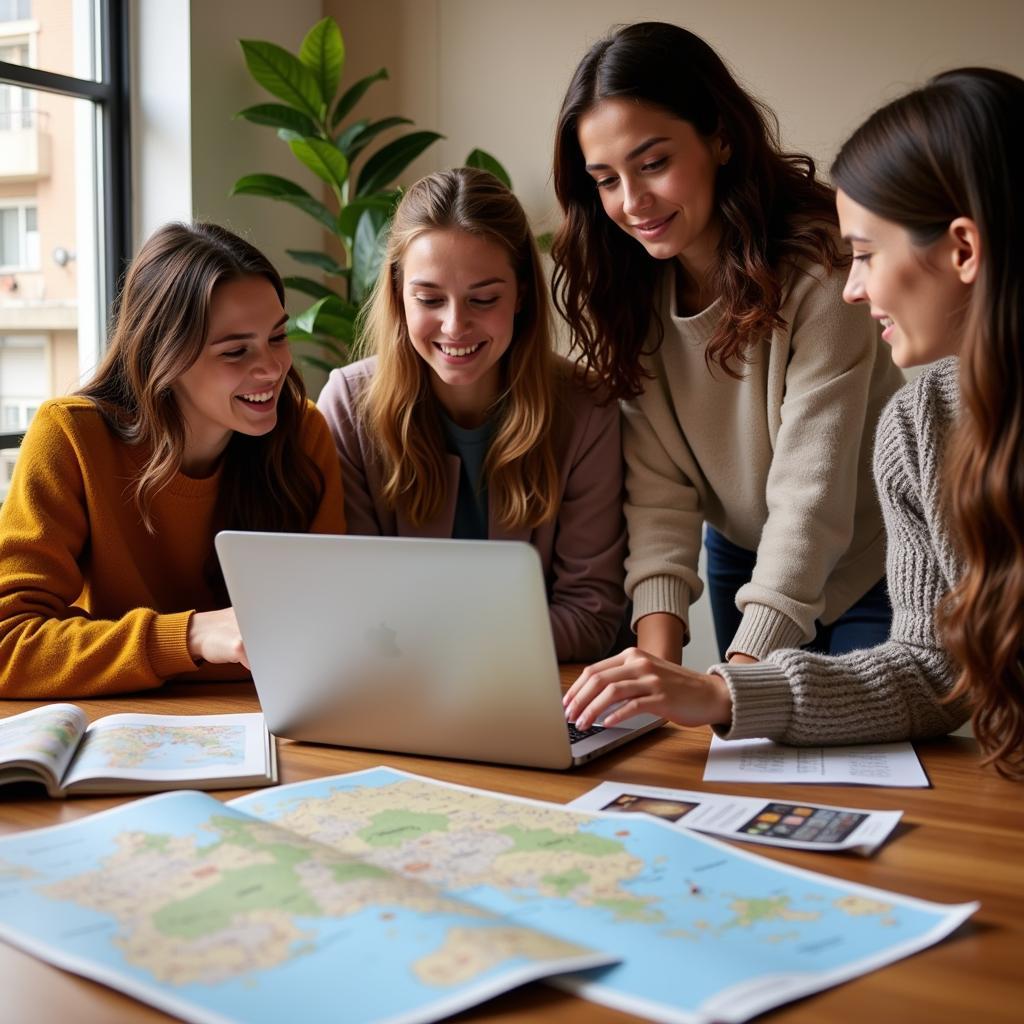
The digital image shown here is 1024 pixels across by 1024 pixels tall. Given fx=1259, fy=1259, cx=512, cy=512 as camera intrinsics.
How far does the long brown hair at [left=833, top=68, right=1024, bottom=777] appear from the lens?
1120mm

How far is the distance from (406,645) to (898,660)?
0.54 metres

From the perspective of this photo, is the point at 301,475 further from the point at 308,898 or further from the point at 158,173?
the point at 158,173

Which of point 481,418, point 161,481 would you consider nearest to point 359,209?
point 481,418

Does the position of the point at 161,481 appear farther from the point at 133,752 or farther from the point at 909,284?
the point at 909,284

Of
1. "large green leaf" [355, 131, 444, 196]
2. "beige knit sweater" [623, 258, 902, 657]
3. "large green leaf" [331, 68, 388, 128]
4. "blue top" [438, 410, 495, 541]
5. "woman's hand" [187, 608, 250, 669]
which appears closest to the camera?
"woman's hand" [187, 608, 250, 669]

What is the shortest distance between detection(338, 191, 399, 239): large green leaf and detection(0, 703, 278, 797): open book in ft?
6.62

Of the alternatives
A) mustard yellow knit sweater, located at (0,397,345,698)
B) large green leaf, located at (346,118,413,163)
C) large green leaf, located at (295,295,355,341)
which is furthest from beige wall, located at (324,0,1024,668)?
mustard yellow knit sweater, located at (0,397,345,698)

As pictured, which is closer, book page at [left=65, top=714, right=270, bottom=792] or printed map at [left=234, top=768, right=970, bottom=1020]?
printed map at [left=234, top=768, right=970, bottom=1020]

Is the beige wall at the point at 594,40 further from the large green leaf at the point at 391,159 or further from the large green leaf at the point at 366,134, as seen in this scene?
the large green leaf at the point at 366,134

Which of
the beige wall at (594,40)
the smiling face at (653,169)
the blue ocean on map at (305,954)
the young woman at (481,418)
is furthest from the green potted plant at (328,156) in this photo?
the blue ocean on map at (305,954)

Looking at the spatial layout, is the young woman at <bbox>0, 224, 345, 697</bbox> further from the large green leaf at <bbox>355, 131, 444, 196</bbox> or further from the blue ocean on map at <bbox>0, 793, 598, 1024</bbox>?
the large green leaf at <bbox>355, 131, 444, 196</bbox>

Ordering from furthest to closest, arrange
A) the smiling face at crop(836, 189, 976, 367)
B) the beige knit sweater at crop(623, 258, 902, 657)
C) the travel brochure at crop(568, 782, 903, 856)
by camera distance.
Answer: the beige knit sweater at crop(623, 258, 902, 657), the smiling face at crop(836, 189, 976, 367), the travel brochure at crop(568, 782, 903, 856)

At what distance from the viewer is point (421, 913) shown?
2.69 ft

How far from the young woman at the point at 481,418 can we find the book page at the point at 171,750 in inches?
23.1
